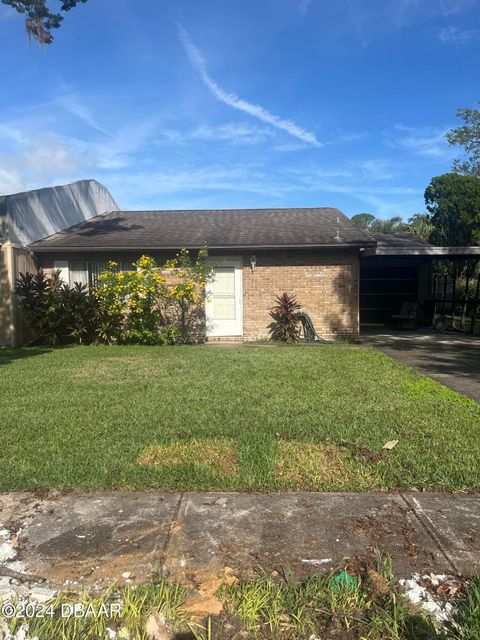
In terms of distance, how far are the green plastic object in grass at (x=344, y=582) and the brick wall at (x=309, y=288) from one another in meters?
10.7

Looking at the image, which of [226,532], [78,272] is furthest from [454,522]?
[78,272]

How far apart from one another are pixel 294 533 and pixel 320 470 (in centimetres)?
100

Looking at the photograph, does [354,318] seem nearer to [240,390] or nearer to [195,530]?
[240,390]

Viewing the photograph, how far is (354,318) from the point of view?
13156mm

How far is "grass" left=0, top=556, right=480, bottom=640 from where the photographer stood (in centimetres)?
227

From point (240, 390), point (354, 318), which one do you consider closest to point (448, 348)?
point (354, 318)

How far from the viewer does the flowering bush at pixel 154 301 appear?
40.5 ft

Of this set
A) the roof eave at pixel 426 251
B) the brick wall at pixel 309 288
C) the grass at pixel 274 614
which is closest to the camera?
the grass at pixel 274 614

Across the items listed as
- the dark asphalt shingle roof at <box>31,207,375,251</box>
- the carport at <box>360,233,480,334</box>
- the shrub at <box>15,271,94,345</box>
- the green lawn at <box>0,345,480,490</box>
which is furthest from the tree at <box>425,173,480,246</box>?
the green lawn at <box>0,345,480,490</box>

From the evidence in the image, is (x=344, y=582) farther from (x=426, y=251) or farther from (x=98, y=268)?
(x=426, y=251)

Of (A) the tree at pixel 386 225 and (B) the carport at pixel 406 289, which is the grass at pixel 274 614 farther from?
(A) the tree at pixel 386 225

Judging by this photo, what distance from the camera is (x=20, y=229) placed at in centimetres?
1323

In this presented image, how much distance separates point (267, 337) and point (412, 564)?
10535 mm

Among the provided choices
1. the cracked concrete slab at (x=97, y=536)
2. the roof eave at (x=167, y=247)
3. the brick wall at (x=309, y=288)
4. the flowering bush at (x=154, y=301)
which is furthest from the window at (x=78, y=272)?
the cracked concrete slab at (x=97, y=536)
